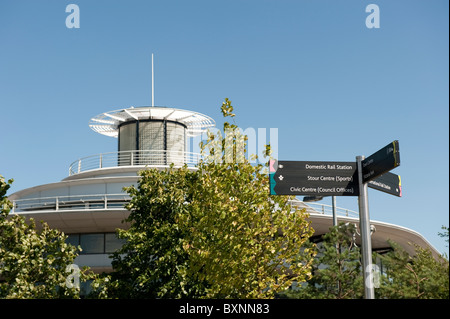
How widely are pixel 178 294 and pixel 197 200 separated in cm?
334

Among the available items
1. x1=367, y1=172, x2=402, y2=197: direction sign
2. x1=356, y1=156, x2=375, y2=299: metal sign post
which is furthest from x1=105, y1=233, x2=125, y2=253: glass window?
x1=356, y1=156, x2=375, y2=299: metal sign post

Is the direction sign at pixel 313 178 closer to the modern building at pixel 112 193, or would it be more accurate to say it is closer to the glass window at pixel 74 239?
the modern building at pixel 112 193

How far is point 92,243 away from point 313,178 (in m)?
29.8

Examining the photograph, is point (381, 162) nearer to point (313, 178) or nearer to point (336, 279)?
point (313, 178)

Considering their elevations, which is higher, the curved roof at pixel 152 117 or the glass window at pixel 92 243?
the curved roof at pixel 152 117

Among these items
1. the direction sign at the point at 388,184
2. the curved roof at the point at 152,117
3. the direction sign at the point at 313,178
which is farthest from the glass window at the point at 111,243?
the direction sign at the point at 388,184

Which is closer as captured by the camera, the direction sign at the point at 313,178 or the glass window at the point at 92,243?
the direction sign at the point at 313,178

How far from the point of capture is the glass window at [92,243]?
125 feet

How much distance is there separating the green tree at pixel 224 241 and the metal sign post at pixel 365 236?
6.35 meters

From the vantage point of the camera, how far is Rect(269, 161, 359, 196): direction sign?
10.9m

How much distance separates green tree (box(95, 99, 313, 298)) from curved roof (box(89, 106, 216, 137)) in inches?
922

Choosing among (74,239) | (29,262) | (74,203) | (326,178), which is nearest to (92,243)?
(74,239)
